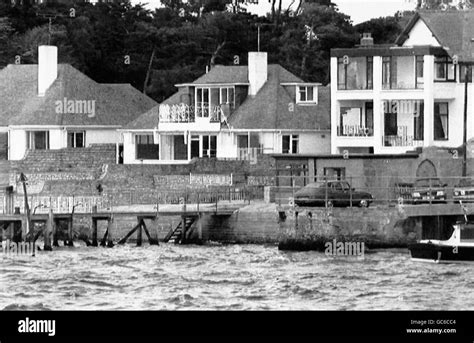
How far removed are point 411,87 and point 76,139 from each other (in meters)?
17.7

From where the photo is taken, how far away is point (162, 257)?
6694 cm

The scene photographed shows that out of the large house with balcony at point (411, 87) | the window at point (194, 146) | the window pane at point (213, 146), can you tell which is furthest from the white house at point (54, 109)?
the large house with balcony at point (411, 87)

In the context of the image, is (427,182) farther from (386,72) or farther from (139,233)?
(139,233)

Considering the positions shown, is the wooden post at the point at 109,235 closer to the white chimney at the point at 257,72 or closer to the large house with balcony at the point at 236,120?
the large house with balcony at the point at 236,120

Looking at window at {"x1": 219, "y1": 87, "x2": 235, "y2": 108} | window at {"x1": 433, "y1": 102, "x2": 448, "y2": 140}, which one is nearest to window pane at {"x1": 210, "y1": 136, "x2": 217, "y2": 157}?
window at {"x1": 219, "y1": 87, "x2": 235, "y2": 108}

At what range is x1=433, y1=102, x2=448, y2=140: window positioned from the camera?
84062 mm

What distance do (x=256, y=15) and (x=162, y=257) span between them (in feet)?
125

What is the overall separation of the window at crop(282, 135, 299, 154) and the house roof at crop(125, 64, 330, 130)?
0.52m

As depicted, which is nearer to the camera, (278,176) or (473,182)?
(473,182)

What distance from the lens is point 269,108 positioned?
89688 mm

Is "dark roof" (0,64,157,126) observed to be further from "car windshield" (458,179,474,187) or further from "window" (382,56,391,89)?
"car windshield" (458,179,474,187)

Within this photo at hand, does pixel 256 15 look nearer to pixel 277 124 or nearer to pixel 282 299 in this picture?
pixel 277 124

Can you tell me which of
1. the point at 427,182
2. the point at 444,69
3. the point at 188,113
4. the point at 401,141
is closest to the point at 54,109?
the point at 188,113
